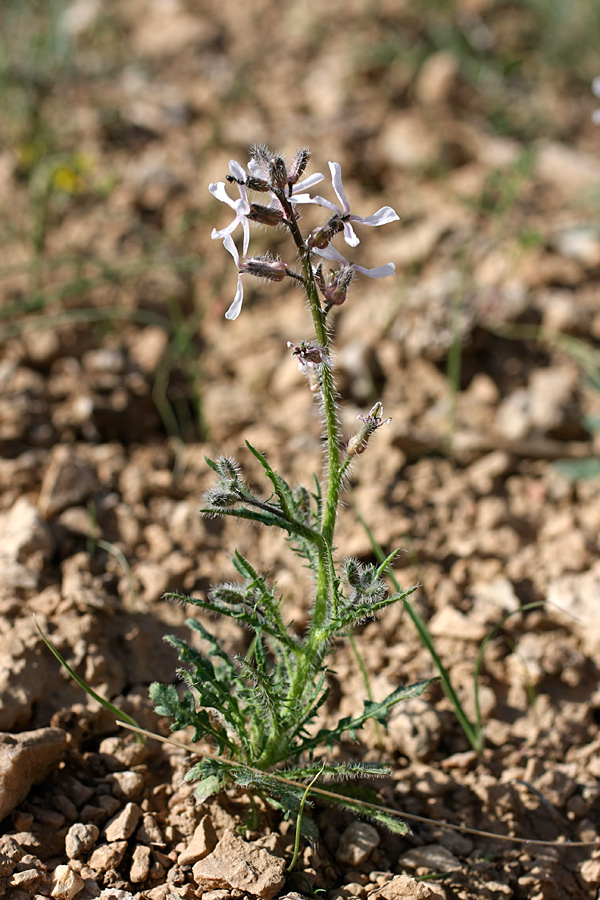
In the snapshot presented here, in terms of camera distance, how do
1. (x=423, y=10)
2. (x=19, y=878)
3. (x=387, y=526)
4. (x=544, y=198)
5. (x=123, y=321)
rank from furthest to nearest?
(x=423, y=10) < (x=544, y=198) < (x=123, y=321) < (x=387, y=526) < (x=19, y=878)

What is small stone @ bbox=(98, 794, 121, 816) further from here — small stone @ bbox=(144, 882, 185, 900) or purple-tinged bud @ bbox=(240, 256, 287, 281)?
purple-tinged bud @ bbox=(240, 256, 287, 281)

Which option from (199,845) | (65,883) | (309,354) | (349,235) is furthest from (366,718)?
(349,235)

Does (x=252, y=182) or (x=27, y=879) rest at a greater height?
(x=252, y=182)

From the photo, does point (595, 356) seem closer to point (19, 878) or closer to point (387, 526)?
point (387, 526)

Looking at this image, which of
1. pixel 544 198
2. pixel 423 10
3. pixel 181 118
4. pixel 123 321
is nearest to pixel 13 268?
pixel 123 321

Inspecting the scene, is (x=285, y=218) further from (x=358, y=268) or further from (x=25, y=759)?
(x=25, y=759)

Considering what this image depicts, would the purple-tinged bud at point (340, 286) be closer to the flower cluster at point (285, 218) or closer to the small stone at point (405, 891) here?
the flower cluster at point (285, 218)
